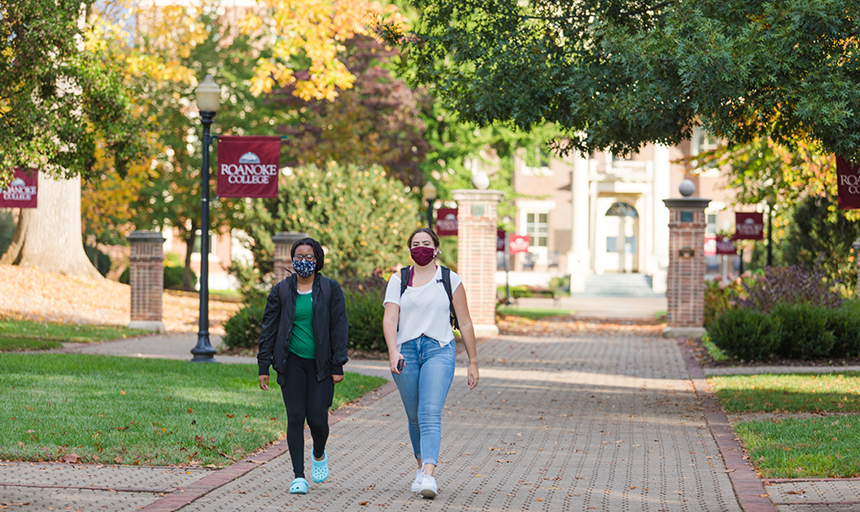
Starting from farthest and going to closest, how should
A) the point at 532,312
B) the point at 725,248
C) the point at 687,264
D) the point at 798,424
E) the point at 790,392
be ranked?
the point at 532,312 → the point at 725,248 → the point at 687,264 → the point at 790,392 → the point at 798,424

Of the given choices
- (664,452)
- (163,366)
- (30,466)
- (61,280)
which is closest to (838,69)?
(664,452)

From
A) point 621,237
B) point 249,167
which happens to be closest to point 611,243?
point 621,237

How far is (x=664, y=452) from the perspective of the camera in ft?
27.0

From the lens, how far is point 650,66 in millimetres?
9258

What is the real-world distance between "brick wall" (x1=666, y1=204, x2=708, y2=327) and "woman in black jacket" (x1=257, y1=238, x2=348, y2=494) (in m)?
16.1

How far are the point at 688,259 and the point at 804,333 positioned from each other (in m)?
5.87

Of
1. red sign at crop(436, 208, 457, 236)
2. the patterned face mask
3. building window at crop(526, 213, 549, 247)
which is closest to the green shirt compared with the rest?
the patterned face mask

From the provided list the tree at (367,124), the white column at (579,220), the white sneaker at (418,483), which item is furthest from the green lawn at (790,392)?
the white column at (579,220)

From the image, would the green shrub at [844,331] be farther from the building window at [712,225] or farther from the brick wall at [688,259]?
the building window at [712,225]

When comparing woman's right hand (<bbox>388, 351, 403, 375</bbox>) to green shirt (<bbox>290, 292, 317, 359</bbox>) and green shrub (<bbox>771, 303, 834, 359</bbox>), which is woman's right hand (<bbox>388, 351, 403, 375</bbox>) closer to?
green shirt (<bbox>290, 292, 317, 359</bbox>)

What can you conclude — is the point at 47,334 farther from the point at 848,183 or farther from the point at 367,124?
the point at 367,124

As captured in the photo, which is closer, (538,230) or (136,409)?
(136,409)

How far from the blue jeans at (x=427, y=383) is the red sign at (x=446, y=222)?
1653 cm

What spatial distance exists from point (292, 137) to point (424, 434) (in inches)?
971
